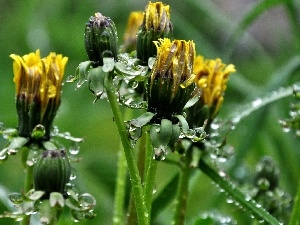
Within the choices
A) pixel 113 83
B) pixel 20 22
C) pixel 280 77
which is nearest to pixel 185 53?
pixel 113 83

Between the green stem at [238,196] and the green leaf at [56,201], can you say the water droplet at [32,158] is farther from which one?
the green stem at [238,196]

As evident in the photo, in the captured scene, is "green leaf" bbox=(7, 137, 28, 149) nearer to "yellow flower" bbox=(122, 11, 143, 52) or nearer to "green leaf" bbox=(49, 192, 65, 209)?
"green leaf" bbox=(49, 192, 65, 209)

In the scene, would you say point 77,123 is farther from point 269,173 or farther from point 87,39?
point 87,39

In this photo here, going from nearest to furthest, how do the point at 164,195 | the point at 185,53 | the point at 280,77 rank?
the point at 185,53 → the point at 164,195 → the point at 280,77

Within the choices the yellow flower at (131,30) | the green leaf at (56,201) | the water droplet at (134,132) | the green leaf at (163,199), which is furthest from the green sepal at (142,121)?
the yellow flower at (131,30)

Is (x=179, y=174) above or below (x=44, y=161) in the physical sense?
above

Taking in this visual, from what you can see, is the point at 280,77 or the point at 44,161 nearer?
the point at 44,161

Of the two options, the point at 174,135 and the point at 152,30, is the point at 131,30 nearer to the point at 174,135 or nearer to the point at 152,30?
the point at 152,30
